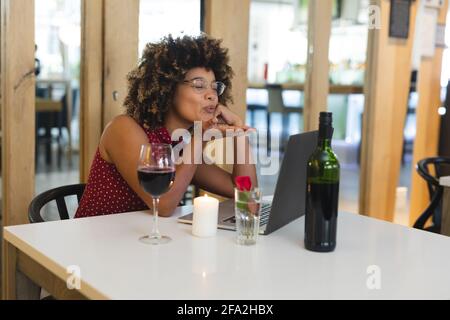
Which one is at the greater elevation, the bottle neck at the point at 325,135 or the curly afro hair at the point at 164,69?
the curly afro hair at the point at 164,69

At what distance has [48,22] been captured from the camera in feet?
7.61

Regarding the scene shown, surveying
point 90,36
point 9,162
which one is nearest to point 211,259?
point 9,162

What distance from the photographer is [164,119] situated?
1.95 metres

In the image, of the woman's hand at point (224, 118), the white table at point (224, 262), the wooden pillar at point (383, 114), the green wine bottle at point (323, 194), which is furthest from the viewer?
the wooden pillar at point (383, 114)

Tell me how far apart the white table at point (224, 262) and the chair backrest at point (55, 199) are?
0.57 feet

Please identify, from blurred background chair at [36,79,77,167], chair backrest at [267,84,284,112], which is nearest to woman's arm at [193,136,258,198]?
chair backrest at [267,84,284,112]

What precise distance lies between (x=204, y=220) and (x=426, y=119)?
3278 millimetres

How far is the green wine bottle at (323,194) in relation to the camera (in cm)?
124

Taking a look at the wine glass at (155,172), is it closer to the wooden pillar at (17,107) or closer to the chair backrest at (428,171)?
the wooden pillar at (17,107)

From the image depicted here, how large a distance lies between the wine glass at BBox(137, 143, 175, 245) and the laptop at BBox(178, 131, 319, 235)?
7.9 inches

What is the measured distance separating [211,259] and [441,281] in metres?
0.45

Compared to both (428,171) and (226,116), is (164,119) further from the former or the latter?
(428,171)

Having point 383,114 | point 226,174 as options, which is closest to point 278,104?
point 383,114

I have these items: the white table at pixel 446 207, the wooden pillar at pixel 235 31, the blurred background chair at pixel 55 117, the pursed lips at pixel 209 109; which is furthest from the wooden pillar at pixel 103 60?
the blurred background chair at pixel 55 117
